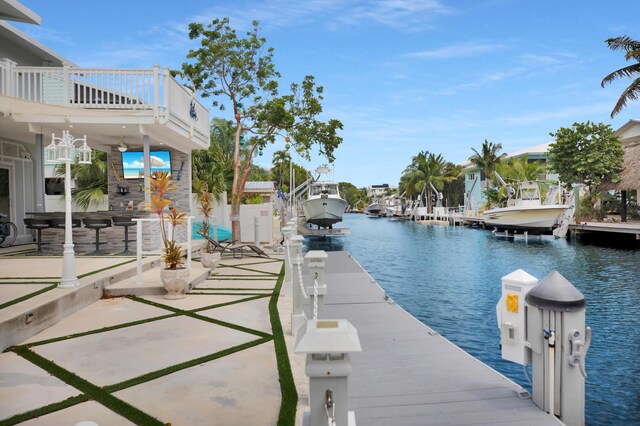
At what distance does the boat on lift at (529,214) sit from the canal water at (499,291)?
305 centimetres

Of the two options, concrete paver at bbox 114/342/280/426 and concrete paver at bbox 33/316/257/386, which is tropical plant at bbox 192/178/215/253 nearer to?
concrete paver at bbox 33/316/257/386

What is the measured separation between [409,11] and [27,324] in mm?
17785

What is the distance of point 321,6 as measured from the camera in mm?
16406

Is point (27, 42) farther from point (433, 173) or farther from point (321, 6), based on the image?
point (433, 173)

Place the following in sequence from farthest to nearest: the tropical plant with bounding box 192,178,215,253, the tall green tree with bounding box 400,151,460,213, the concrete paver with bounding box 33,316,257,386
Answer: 1. the tall green tree with bounding box 400,151,460,213
2. the tropical plant with bounding box 192,178,215,253
3. the concrete paver with bounding box 33,316,257,386

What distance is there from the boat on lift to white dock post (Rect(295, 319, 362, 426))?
109 ft

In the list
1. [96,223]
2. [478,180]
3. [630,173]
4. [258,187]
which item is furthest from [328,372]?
[478,180]

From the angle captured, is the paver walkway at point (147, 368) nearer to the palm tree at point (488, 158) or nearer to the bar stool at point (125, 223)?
the bar stool at point (125, 223)

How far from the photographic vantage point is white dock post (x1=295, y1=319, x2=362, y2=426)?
221cm

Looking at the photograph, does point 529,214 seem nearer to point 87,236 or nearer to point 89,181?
point 89,181

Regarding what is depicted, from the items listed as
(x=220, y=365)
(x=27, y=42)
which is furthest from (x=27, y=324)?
(x=27, y=42)

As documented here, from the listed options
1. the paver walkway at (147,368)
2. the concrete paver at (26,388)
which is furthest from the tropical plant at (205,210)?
the concrete paver at (26,388)

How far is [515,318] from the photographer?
4.36 m

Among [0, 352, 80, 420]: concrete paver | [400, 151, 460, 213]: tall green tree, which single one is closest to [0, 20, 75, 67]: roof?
[0, 352, 80, 420]: concrete paver
